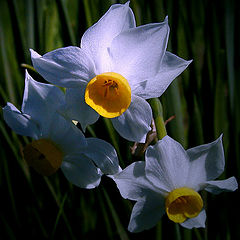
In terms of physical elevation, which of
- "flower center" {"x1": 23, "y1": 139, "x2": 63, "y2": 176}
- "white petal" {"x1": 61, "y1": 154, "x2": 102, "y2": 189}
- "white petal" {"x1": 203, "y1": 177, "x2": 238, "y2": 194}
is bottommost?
"white petal" {"x1": 203, "y1": 177, "x2": 238, "y2": 194}

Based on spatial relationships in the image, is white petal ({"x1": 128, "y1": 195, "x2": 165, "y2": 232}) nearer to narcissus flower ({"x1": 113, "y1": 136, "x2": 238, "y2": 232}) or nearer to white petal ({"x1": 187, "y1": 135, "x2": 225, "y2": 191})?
narcissus flower ({"x1": 113, "y1": 136, "x2": 238, "y2": 232})

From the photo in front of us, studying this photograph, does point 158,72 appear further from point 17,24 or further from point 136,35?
point 17,24

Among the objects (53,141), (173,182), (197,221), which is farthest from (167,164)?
(53,141)

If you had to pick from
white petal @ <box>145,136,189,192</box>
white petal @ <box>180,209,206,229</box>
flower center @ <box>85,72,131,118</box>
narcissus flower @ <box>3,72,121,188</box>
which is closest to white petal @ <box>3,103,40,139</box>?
narcissus flower @ <box>3,72,121,188</box>

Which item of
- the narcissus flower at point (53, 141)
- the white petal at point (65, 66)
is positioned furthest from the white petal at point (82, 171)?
Answer: the white petal at point (65, 66)

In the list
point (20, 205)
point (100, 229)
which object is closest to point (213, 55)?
point (100, 229)

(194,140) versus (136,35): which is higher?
(136,35)

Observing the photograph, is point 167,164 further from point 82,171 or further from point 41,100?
point 41,100
